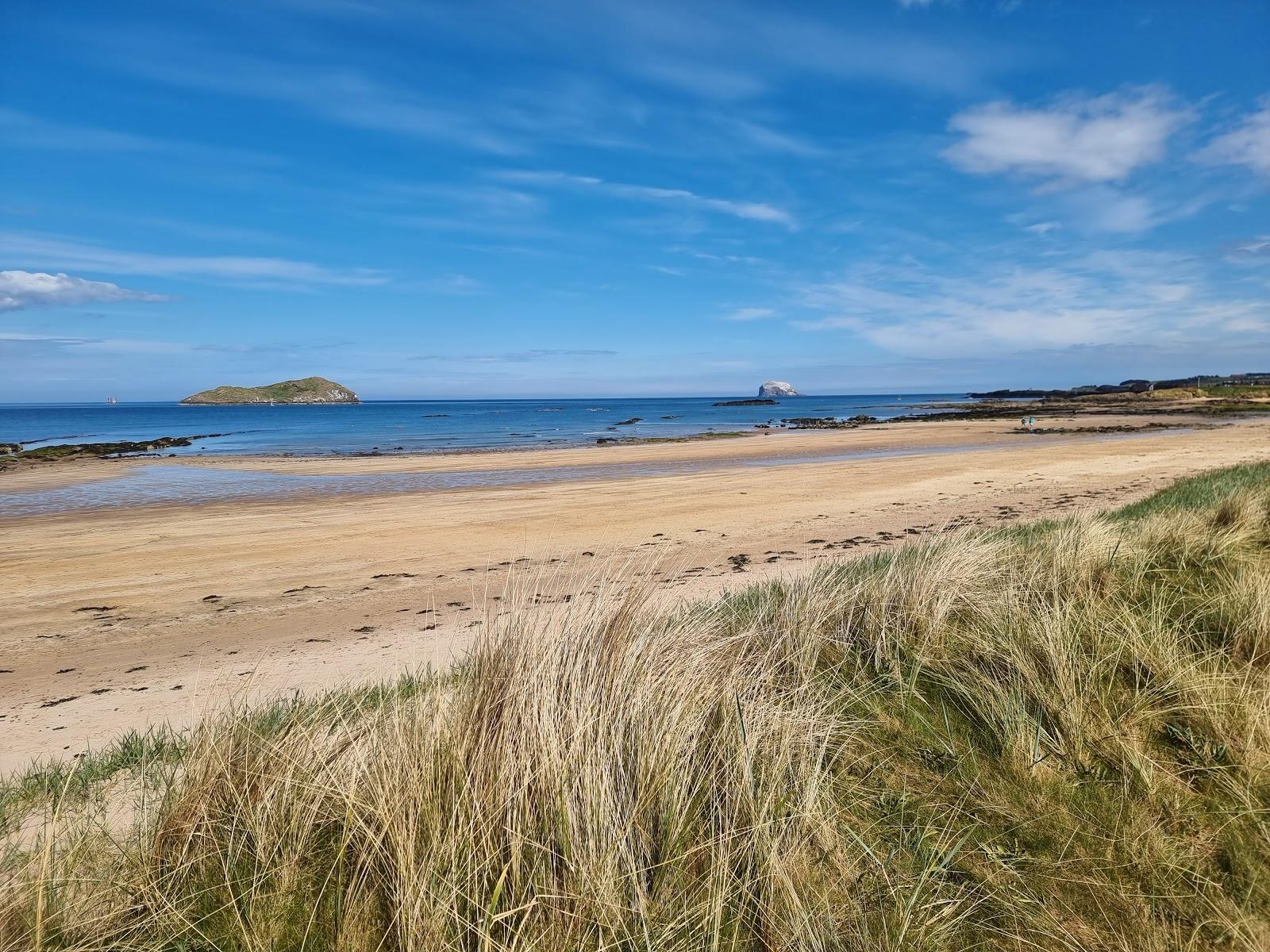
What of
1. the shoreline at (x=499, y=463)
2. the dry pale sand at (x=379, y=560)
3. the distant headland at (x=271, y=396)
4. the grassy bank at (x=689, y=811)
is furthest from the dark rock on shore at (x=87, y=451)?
the distant headland at (x=271, y=396)

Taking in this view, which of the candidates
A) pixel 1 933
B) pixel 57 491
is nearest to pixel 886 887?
pixel 1 933

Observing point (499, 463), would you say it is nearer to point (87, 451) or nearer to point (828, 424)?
point (87, 451)

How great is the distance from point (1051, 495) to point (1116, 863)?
15.6m

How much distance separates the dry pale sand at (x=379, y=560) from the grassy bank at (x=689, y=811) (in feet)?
2.15

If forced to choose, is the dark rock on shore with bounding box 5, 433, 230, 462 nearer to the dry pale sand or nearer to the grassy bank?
the dry pale sand

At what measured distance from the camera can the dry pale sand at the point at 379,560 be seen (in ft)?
21.1

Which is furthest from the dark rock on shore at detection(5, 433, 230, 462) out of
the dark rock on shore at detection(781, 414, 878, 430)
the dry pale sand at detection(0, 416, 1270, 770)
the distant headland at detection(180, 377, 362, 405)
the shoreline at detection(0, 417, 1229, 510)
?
the distant headland at detection(180, 377, 362, 405)

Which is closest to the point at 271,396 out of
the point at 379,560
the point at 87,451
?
the point at 87,451

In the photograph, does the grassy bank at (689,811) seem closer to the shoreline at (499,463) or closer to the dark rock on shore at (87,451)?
the shoreline at (499,463)

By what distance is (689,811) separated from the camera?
9.47 ft

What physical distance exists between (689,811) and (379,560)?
9.80m

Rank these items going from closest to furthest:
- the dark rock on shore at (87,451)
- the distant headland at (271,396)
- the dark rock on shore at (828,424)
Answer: the dark rock on shore at (87,451)
the dark rock on shore at (828,424)
the distant headland at (271,396)

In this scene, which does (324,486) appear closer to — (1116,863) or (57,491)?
(57,491)

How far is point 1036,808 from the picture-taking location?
3104mm
